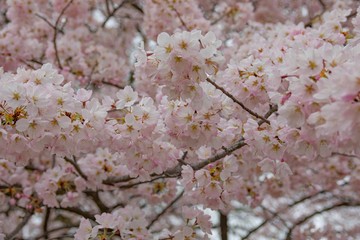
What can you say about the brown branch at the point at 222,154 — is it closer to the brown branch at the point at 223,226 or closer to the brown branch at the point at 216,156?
the brown branch at the point at 216,156

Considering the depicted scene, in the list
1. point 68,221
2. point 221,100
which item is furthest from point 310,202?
point 221,100

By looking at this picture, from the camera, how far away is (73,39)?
223 inches

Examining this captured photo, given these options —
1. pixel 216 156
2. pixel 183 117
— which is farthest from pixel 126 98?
pixel 216 156

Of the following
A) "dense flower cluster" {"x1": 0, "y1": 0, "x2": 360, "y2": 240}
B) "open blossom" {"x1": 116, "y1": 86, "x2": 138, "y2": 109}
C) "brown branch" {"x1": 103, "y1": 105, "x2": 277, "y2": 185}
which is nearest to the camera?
"dense flower cluster" {"x1": 0, "y1": 0, "x2": 360, "y2": 240}

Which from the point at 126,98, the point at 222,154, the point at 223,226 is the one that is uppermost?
the point at 223,226

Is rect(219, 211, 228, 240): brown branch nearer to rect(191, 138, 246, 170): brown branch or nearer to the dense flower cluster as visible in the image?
the dense flower cluster

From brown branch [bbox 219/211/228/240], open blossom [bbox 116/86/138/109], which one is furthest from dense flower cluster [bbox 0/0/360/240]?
brown branch [bbox 219/211/228/240]

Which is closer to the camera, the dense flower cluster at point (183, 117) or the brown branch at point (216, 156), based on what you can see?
the dense flower cluster at point (183, 117)

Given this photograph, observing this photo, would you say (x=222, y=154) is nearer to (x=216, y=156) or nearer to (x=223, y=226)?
(x=216, y=156)

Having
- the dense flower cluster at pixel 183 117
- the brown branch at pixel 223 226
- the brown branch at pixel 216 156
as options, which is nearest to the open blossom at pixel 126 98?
the dense flower cluster at pixel 183 117

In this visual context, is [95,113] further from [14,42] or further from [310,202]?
[310,202]

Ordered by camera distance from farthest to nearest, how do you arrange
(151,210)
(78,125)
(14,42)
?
(151,210)
(14,42)
(78,125)

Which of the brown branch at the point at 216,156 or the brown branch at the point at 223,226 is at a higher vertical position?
the brown branch at the point at 223,226

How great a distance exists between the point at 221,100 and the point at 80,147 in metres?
0.78
